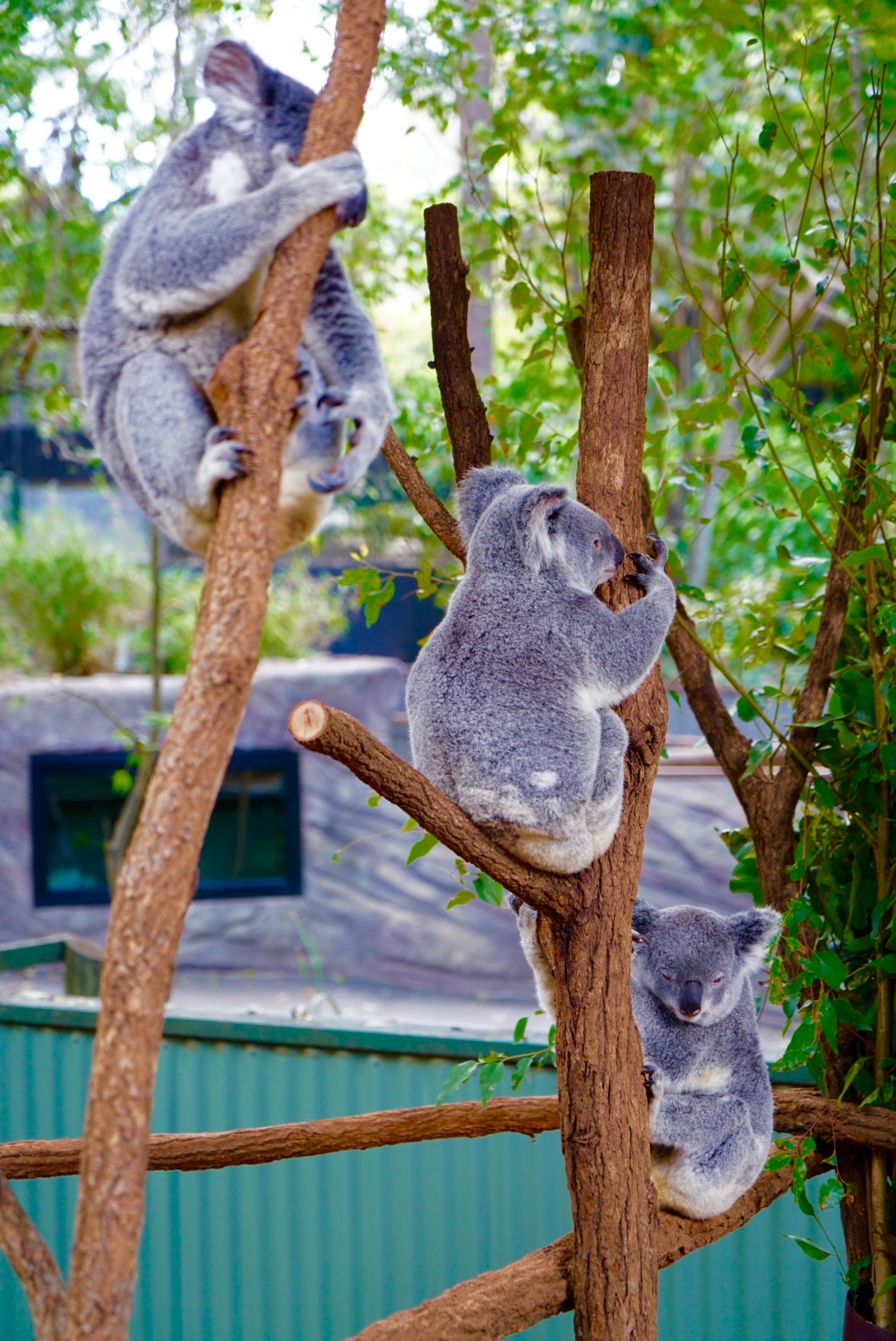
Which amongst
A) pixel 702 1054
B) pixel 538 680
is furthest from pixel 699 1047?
pixel 538 680

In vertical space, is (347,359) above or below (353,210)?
below

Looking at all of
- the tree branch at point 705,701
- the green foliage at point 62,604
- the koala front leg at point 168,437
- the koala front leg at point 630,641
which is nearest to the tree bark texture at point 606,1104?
the koala front leg at point 630,641

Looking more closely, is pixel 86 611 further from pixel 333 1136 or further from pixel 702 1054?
pixel 702 1054

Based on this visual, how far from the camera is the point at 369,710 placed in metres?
5.71

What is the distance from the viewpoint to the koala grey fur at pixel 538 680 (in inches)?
53.8

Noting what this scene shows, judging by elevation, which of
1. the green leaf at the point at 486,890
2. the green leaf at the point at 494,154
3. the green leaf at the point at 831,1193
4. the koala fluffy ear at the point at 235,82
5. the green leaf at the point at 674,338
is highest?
the green leaf at the point at 494,154

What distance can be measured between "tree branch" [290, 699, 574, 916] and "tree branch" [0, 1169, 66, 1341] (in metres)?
0.45

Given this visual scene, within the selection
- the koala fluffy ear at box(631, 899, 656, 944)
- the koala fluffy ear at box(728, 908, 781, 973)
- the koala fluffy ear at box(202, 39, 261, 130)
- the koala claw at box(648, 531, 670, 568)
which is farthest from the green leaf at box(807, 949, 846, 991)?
the koala fluffy ear at box(202, 39, 261, 130)

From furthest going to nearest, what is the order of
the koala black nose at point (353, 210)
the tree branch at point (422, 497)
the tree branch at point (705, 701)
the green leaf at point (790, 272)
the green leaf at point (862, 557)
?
the tree branch at point (705, 701) → the tree branch at point (422, 497) → the green leaf at point (790, 272) → the green leaf at point (862, 557) → the koala black nose at point (353, 210)

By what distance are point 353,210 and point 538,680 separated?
576 mm

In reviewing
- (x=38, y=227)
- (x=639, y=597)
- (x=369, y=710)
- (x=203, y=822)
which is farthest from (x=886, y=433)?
(x=369, y=710)

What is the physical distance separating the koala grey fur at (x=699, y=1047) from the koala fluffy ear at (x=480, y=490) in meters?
0.56

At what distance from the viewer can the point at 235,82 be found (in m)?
1.39

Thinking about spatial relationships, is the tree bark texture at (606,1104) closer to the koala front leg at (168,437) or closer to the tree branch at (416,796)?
the tree branch at (416,796)
